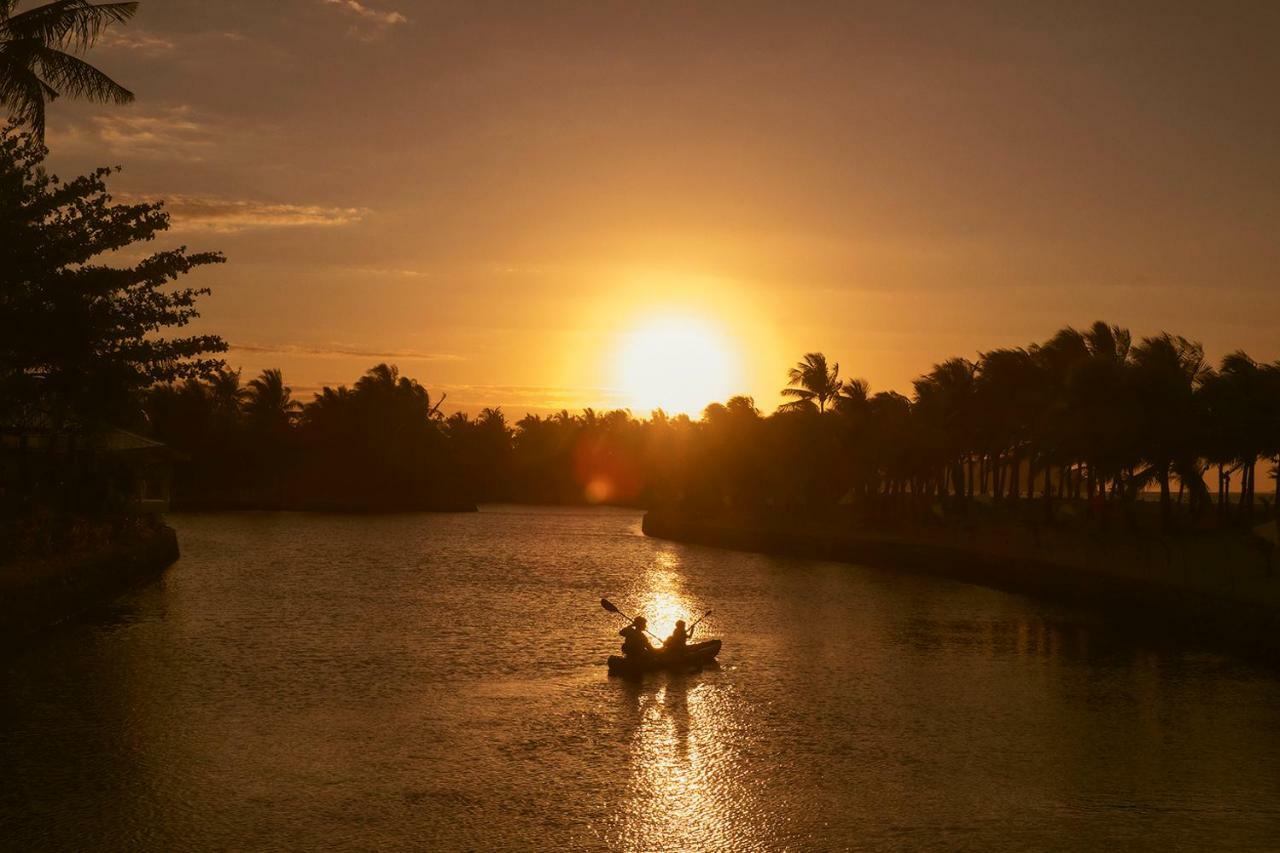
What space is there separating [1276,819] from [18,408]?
31771mm

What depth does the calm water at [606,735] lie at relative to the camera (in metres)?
14.5

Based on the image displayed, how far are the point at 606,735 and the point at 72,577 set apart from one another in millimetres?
18433

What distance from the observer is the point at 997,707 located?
22.8 metres

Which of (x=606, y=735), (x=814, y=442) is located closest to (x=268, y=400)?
(x=814, y=442)

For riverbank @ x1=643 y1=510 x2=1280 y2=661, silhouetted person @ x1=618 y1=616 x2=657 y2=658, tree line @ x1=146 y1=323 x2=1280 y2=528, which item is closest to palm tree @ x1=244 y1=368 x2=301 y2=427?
tree line @ x1=146 y1=323 x2=1280 y2=528

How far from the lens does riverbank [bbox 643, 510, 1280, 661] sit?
30125 mm

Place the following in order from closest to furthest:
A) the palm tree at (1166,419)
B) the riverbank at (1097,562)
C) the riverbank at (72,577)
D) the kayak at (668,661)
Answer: the kayak at (668,661) → the riverbank at (72,577) → the riverbank at (1097,562) → the palm tree at (1166,419)

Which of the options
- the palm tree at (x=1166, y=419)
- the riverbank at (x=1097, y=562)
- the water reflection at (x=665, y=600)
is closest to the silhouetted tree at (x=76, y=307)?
the water reflection at (x=665, y=600)

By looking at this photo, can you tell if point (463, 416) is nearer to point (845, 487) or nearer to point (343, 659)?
point (845, 487)

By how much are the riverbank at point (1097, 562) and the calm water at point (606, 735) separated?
5.69 ft

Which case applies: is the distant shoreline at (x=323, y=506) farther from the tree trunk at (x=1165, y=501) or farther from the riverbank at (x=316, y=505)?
the tree trunk at (x=1165, y=501)

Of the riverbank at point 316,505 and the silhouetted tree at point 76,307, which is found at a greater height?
the silhouetted tree at point 76,307

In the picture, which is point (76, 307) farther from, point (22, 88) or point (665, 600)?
point (665, 600)

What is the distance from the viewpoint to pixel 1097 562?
4219cm
